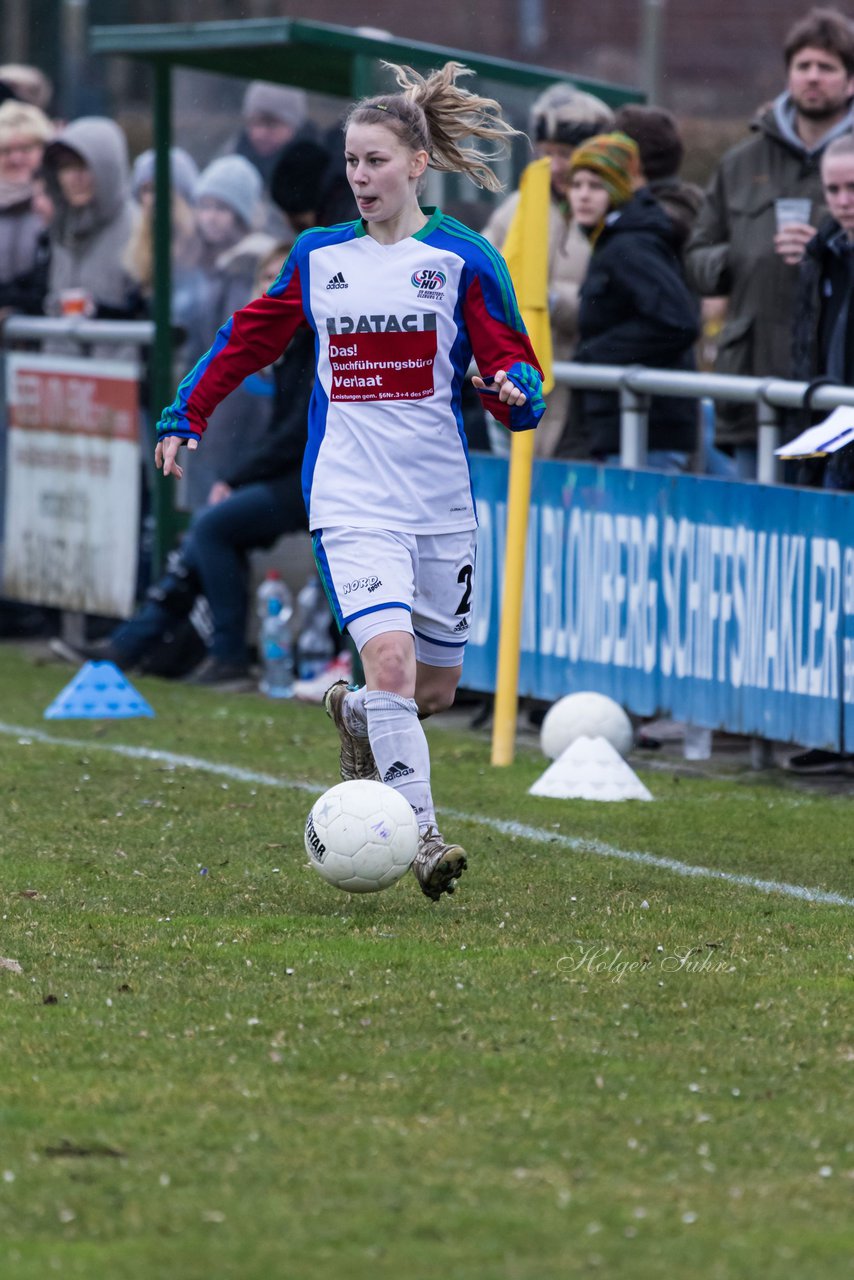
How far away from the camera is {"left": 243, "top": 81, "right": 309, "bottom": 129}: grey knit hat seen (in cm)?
1319

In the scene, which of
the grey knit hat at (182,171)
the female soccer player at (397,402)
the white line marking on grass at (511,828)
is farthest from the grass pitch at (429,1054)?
the grey knit hat at (182,171)

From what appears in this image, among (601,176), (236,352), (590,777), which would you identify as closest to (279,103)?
(601,176)

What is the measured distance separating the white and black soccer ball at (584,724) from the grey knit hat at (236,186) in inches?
195

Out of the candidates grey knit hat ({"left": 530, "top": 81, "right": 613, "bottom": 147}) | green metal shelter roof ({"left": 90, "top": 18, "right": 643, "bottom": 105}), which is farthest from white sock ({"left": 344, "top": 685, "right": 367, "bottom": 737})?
green metal shelter roof ({"left": 90, "top": 18, "right": 643, "bottom": 105})

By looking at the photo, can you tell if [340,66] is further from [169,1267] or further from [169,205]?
[169,1267]

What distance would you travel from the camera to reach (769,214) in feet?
32.7

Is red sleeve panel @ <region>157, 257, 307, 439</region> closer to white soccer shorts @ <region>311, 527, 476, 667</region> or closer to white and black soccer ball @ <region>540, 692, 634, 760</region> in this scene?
white soccer shorts @ <region>311, 527, 476, 667</region>

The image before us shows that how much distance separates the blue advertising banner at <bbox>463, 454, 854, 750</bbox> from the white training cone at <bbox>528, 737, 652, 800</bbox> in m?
0.88

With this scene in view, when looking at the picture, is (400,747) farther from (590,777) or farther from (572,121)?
(572,121)

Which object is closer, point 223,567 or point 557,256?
point 557,256

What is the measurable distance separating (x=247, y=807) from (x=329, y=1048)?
11.3 ft

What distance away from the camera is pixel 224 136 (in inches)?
533

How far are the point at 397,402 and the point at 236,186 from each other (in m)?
7.23

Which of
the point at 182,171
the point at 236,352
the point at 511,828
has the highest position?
the point at 182,171
